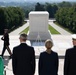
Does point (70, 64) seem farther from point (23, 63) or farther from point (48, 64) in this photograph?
point (23, 63)

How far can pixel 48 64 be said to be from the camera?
6.02 metres

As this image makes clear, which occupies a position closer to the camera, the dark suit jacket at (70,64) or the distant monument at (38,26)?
the dark suit jacket at (70,64)

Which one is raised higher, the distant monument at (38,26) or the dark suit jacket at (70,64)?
the dark suit jacket at (70,64)

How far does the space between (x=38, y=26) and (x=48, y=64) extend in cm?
1188

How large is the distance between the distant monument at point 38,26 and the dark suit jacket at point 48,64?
11.6 m

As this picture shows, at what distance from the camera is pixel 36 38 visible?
17.7 meters

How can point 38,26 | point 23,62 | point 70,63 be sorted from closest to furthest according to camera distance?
point 70,63 → point 23,62 → point 38,26

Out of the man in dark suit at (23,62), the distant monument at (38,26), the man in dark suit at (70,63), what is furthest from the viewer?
the distant monument at (38,26)

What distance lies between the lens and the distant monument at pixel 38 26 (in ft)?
58.2

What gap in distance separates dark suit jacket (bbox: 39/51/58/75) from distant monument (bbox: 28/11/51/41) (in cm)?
1161

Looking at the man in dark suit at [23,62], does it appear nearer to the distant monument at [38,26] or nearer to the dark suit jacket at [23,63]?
the dark suit jacket at [23,63]

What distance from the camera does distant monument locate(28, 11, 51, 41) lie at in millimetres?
17750

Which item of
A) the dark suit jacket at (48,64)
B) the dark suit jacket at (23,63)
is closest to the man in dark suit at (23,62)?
the dark suit jacket at (23,63)

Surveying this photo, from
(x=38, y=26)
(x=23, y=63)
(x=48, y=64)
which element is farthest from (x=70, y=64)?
(x=38, y=26)
